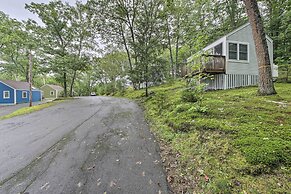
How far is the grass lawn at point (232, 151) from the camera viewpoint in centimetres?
223

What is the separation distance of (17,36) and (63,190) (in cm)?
3036

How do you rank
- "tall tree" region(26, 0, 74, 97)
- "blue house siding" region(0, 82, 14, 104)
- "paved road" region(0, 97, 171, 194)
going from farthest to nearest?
"blue house siding" region(0, 82, 14, 104) → "tall tree" region(26, 0, 74, 97) → "paved road" region(0, 97, 171, 194)

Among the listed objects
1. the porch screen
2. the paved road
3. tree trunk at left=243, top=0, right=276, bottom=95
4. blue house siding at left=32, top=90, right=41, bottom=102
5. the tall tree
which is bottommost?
the paved road

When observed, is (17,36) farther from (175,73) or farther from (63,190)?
(63,190)

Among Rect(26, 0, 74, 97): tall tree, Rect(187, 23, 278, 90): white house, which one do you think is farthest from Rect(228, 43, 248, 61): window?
Rect(26, 0, 74, 97): tall tree

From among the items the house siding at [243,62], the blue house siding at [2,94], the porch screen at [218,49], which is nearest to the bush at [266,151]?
the house siding at [243,62]

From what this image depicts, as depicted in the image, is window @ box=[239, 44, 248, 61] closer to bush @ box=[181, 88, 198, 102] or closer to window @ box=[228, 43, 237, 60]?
window @ box=[228, 43, 237, 60]

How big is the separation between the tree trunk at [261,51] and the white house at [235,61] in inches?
169

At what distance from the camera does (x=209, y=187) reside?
229 centimetres

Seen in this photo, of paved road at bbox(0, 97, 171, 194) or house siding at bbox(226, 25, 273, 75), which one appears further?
house siding at bbox(226, 25, 273, 75)

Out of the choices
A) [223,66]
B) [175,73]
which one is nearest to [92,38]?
[175,73]

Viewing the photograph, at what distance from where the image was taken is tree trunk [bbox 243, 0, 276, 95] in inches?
243

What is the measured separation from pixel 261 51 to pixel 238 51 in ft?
18.9

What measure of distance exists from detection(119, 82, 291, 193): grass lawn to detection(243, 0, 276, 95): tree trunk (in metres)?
1.81
